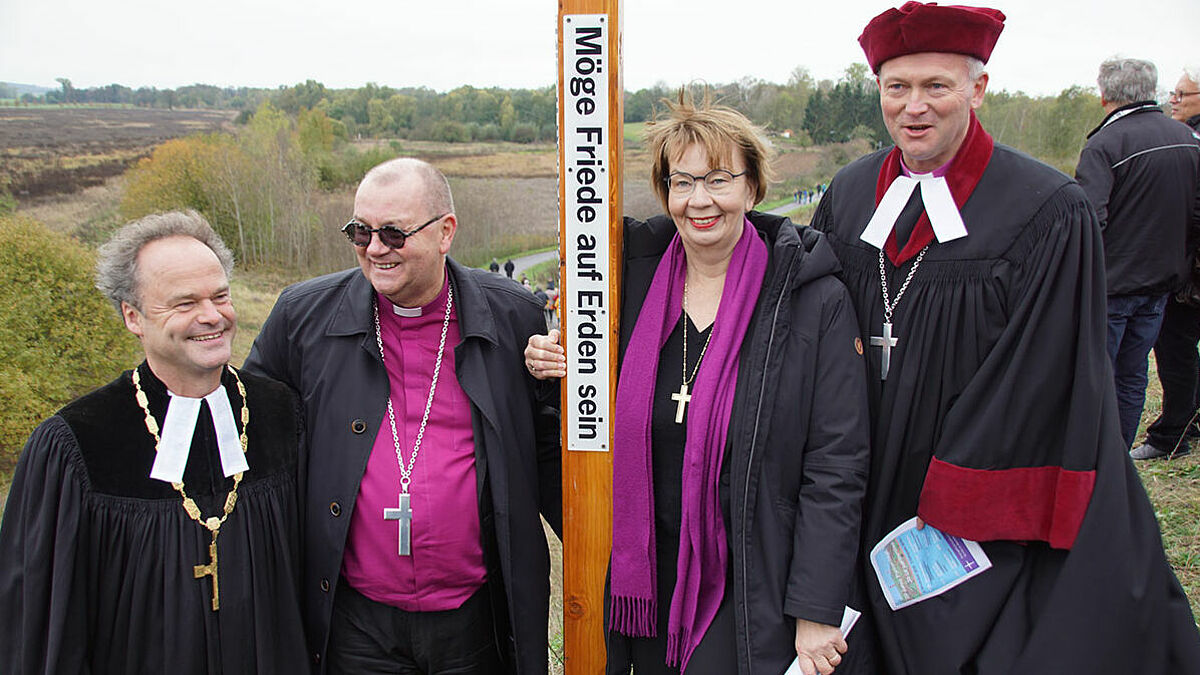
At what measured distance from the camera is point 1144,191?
474 cm

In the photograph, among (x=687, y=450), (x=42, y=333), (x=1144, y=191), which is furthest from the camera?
(x=42, y=333)

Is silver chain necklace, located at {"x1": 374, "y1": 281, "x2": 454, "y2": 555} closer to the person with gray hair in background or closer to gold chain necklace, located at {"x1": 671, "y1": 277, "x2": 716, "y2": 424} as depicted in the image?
gold chain necklace, located at {"x1": 671, "y1": 277, "x2": 716, "y2": 424}

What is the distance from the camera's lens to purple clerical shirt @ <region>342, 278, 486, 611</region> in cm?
257

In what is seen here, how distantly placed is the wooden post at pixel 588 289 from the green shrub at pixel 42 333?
1576 centimetres

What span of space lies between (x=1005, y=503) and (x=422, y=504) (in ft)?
5.63

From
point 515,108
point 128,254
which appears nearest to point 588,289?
point 128,254

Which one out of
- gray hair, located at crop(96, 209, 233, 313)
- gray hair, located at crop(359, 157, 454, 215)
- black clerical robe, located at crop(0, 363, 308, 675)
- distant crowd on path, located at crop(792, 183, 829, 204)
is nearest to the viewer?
black clerical robe, located at crop(0, 363, 308, 675)

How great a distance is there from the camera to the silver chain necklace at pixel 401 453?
2.53m

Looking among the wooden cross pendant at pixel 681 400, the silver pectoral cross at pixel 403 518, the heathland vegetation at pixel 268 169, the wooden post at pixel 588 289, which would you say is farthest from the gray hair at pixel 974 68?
the heathland vegetation at pixel 268 169

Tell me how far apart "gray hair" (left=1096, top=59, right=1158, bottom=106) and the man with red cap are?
3.02 meters

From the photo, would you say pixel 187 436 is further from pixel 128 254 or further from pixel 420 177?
pixel 420 177

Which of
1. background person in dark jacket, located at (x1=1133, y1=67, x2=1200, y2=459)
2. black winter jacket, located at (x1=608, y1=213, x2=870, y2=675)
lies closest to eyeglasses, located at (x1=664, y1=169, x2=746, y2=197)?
black winter jacket, located at (x1=608, y1=213, x2=870, y2=675)

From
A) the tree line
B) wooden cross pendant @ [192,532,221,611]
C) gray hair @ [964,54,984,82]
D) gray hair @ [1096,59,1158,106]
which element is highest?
the tree line

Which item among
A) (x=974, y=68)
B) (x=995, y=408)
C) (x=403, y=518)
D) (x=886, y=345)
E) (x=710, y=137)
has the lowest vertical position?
(x=403, y=518)
